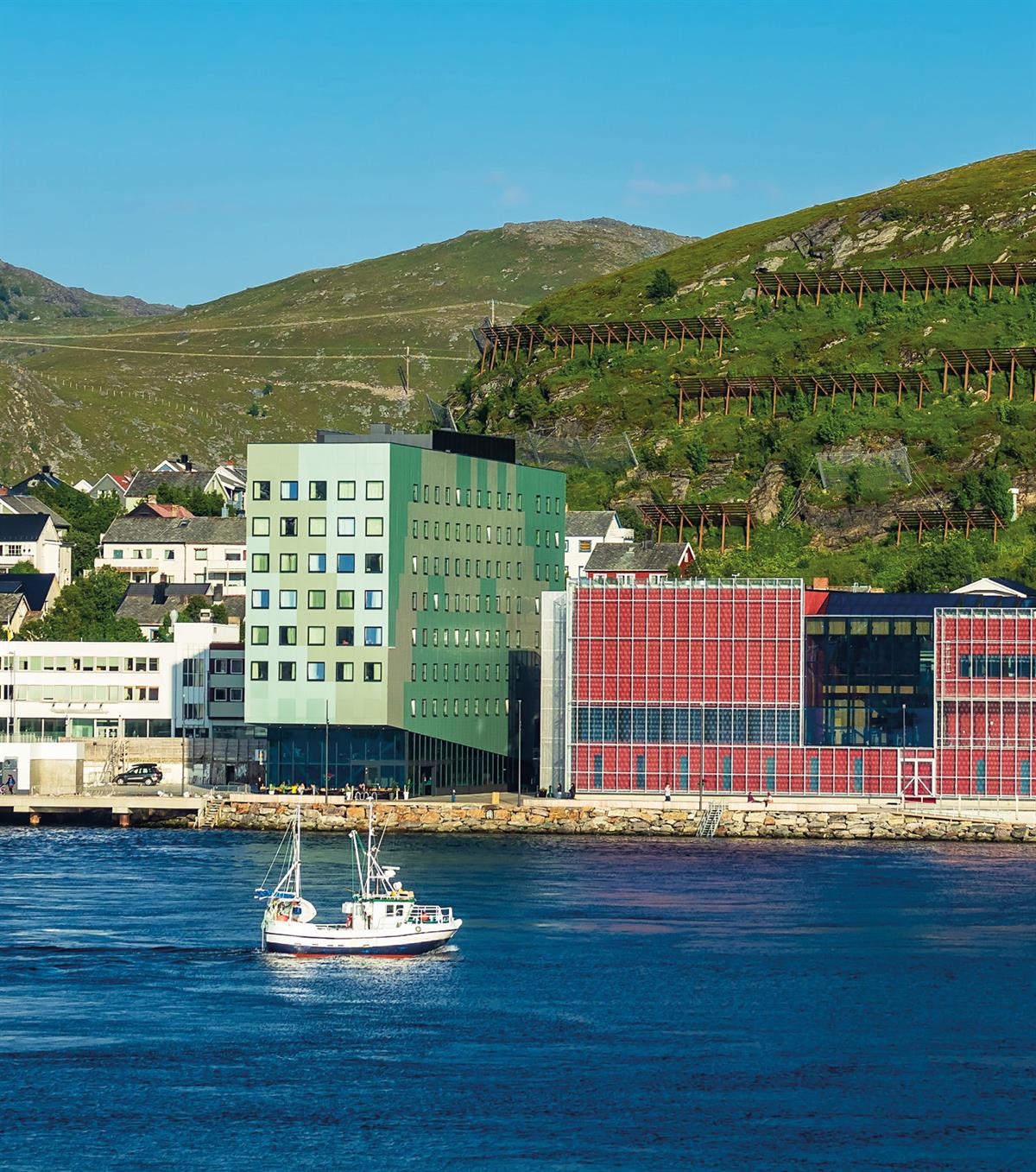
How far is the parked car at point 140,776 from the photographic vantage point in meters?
167

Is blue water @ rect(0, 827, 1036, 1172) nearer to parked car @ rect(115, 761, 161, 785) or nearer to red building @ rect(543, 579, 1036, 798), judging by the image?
red building @ rect(543, 579, 1036, 798)

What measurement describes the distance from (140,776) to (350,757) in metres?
21.9

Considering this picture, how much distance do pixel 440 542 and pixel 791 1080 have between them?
270 ft

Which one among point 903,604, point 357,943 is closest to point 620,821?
point 903,604

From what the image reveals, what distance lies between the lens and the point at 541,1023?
8756cm

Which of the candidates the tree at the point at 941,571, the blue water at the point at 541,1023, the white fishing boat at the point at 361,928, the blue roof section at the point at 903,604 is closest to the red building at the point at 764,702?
the blue roof section at the point at 903,604

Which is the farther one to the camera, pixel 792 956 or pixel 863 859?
pixel 863 859

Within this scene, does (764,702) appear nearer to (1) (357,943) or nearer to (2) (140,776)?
(2) (140,776)

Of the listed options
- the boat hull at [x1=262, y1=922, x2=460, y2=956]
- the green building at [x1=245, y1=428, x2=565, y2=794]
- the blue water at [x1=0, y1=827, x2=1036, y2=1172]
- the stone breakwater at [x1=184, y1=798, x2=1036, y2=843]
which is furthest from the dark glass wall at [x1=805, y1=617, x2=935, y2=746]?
the boat hull at [x1=262, y1=922, x2=460, y2=956]

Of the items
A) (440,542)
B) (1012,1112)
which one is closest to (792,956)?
(1012,1112)

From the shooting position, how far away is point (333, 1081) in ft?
257

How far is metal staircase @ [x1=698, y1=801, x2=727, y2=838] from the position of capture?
477 feet

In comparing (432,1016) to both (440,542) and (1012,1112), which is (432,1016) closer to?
(1012,1112)

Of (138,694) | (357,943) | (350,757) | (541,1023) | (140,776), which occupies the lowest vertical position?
(541,1023)
